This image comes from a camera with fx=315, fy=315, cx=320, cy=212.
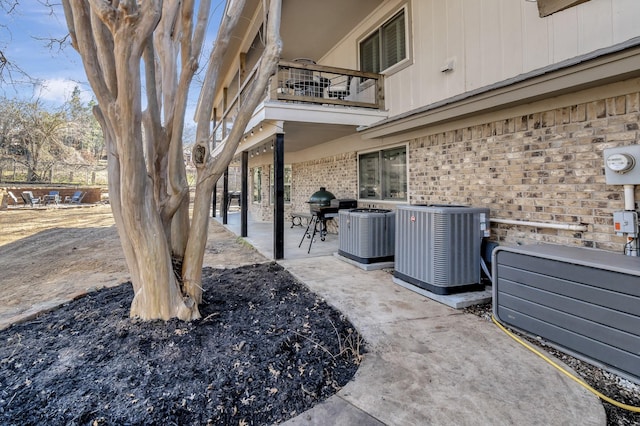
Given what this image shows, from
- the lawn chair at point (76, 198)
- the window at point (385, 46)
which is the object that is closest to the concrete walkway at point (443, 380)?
the window at point (385, 46)

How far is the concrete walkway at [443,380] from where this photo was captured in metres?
2.02

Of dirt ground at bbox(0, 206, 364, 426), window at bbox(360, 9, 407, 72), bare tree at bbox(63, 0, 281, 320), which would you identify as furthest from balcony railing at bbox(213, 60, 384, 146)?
dirt ground at bbox(0, 206, 364, 426)

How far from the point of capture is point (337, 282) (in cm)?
499

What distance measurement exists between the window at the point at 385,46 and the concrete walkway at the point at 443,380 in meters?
5.50

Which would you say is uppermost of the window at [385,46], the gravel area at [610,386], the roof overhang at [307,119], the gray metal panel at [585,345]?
the window at [385,46]

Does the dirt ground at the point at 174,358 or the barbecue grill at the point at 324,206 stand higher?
the barbecue grill at the point at 324,206

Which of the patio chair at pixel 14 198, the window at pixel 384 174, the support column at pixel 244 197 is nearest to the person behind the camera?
the window at pixel 384 174

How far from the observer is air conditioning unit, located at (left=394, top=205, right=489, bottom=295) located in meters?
4.21

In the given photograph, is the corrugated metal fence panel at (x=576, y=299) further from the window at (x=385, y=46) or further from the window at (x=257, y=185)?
the window at (x=257, y=185)

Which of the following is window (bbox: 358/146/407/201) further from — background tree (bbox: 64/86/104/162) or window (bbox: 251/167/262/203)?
background tree (bbox: 64/86/104/162)

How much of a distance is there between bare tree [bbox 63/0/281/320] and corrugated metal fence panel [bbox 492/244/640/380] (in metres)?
3.23

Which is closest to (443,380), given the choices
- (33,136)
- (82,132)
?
(33,136)

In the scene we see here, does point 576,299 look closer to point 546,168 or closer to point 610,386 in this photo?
point 610,386

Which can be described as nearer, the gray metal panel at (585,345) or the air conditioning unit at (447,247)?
the gray metal panel at (585,345)
